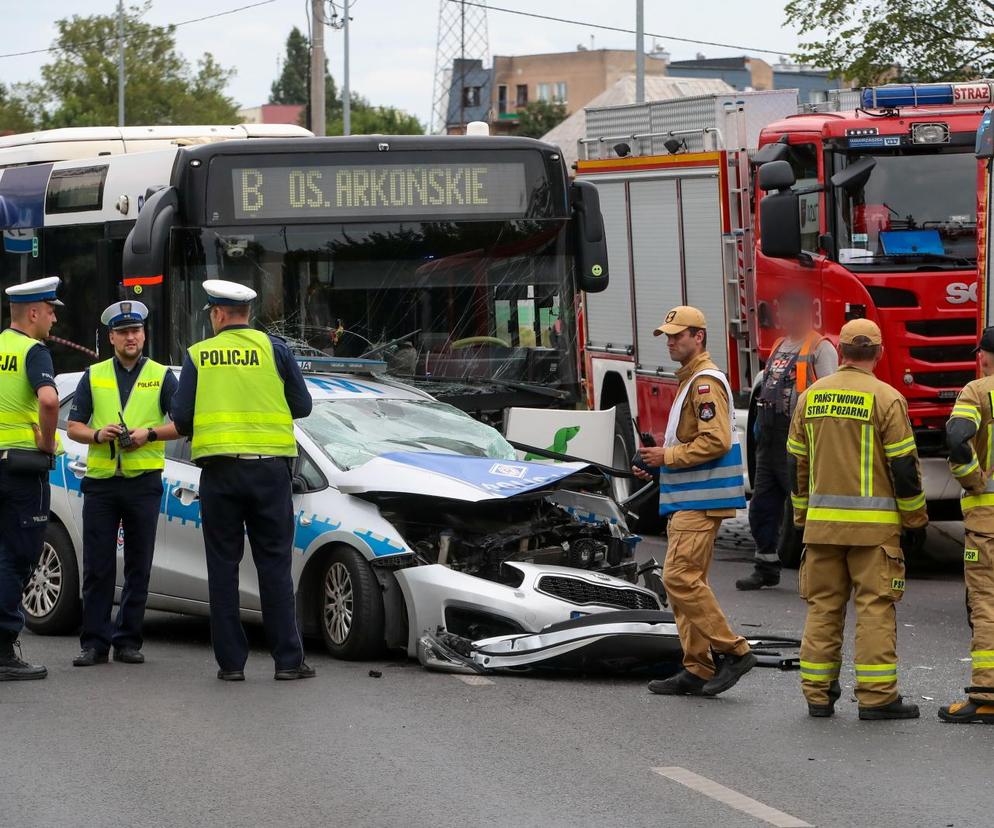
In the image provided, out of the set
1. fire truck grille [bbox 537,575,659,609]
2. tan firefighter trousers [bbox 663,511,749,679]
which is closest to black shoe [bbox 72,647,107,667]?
fire truck grille [bbox 537,575,659,609]

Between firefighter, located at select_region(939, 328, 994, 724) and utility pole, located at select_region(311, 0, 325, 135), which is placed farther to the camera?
utility pole, located at select_region(311, 0, 325, 135)

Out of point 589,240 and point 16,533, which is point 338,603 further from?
point 589,240

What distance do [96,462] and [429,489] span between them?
1713 millimetres

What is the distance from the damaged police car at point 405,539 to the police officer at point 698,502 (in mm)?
726

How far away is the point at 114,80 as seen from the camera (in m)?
61.9

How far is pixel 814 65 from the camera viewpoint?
926 inches

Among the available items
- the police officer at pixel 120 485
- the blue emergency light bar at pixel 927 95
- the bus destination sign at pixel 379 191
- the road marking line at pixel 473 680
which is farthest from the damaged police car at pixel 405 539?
the blue emergency light bar at pixel 927 95

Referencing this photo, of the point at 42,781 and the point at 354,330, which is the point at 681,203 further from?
the point at 42,781

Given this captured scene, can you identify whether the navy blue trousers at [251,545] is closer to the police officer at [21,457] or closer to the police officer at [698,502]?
the police officer at [21,457]

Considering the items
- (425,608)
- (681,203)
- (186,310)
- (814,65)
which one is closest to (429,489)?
(425,608)

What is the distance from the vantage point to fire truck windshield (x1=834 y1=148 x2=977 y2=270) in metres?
12.4

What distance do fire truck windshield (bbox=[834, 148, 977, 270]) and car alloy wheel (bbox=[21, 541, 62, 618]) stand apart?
18.4 ft

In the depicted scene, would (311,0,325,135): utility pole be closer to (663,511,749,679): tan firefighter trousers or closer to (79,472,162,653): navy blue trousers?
(79,472,162,653): navy blue trousers

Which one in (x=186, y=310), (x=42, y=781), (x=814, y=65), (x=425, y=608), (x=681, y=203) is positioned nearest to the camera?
(x=42, y=781)
